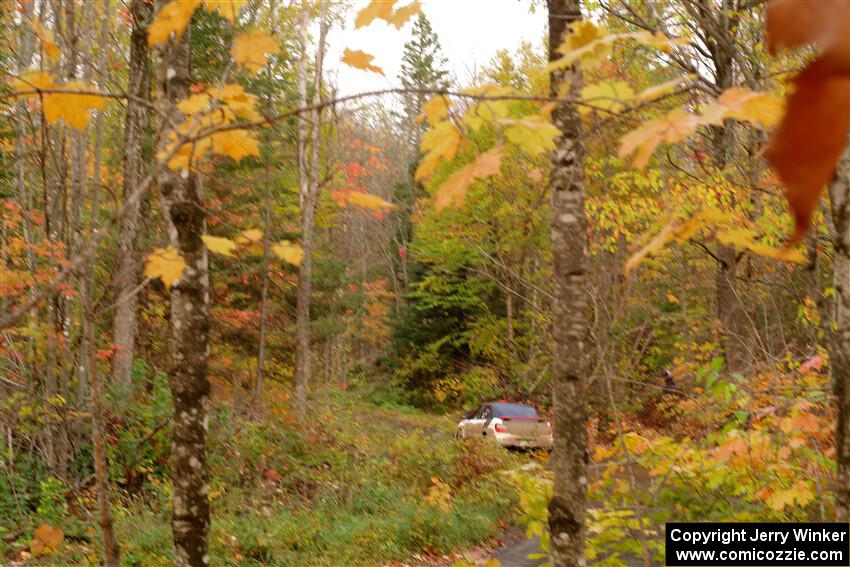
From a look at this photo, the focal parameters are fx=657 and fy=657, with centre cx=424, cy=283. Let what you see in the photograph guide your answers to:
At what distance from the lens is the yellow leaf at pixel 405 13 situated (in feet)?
6.75

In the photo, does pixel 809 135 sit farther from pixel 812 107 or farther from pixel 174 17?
pixel 174 17

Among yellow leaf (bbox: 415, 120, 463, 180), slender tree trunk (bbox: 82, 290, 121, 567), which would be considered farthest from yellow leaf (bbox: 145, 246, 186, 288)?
yellow leaf (bbox: 415, 120, 463, 180)

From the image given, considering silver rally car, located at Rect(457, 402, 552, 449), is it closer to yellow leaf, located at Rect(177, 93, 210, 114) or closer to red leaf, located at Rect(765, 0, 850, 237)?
yellow leaf, located at Rect(177, 93, 210, 114)

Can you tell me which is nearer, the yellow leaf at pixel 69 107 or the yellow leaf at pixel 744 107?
the yellow leaf at pixel 744 107

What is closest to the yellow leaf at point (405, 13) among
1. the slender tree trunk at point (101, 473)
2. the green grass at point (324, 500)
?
the slender tree trunk at point (101, 473)

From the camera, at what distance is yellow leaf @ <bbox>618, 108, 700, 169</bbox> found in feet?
4.77

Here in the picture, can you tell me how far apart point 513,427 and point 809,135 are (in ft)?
50.5

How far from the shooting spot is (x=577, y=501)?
11.7 feet

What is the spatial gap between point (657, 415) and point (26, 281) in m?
15.8

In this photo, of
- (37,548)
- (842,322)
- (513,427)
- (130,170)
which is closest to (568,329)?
(842,322)

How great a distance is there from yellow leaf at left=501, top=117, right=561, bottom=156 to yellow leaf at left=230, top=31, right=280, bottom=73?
989 mm

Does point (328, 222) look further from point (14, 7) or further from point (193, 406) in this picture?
point (193, 406)

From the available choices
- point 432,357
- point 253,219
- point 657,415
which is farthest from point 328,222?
point 657,415

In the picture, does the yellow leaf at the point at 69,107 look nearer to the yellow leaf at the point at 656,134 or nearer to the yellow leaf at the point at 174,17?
the yellow leaf at the point at 174,17
